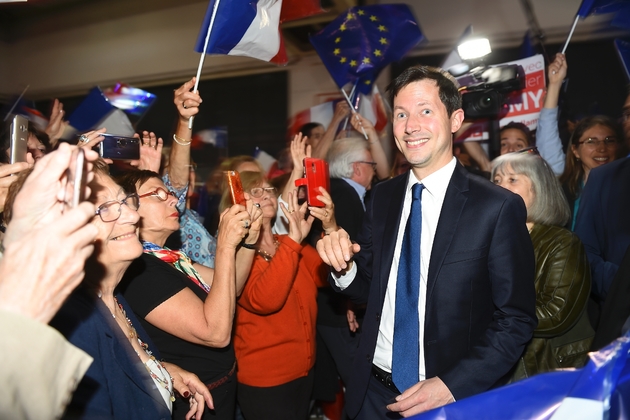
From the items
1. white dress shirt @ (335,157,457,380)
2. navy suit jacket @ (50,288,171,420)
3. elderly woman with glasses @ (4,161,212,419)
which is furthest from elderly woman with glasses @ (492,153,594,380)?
navy suit jacket @ (50,288,171,420)

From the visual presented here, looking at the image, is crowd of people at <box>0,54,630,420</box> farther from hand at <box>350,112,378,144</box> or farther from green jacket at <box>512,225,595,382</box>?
hand at <box>350,112,378,144</box>

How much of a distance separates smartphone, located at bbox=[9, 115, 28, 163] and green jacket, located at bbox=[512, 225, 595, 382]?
7.50 feet

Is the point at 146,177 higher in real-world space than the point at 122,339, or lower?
higher

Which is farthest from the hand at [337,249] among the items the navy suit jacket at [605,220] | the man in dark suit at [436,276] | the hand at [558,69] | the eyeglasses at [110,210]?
the hand at [558,69]

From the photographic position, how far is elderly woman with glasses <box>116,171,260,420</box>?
1949 mm

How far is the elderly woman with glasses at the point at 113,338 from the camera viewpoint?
1301mm

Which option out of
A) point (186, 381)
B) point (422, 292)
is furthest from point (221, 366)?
point (422, 292)

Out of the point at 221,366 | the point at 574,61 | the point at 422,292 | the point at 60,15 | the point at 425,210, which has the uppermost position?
the point at 60,15

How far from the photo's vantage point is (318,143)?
4.90 m

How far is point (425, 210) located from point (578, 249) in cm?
100

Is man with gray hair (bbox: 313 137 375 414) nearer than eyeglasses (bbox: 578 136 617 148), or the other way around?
man with gray hair (bbox: 313 137 375 414)

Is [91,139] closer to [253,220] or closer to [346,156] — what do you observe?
[253,220]

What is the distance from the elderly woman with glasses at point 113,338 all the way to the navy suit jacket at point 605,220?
84.7 inches

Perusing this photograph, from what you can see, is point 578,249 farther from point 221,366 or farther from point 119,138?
point 119,138
